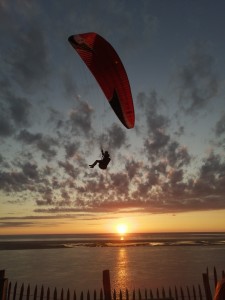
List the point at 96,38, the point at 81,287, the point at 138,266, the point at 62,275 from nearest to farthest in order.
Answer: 1. the point at 96,38
2. the point at 81,287
3. the point at 62,275
4. the point at 138,266

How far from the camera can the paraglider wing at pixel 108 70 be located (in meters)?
12.0

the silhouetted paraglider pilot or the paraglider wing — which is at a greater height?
the paraglider wing

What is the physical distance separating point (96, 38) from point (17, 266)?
24056 millimetres

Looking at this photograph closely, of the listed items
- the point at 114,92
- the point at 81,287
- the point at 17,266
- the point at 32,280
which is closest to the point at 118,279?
the point at 81,287

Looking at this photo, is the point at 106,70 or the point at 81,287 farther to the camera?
A: the point at 81,287

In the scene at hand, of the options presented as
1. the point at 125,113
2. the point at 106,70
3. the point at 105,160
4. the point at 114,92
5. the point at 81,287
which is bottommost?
the point at 81,287

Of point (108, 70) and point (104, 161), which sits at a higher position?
point (108, 70)

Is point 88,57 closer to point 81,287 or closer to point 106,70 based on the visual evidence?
point 106,70

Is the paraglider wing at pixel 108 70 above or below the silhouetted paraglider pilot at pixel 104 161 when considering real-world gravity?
above

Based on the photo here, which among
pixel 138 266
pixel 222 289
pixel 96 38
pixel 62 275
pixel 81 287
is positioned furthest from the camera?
pixel 138 266

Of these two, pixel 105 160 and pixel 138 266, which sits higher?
pixel 105 160

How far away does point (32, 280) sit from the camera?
21.2 metres

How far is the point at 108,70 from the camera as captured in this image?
12.6 meters

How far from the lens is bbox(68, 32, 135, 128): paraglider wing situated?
1204 centimetres
